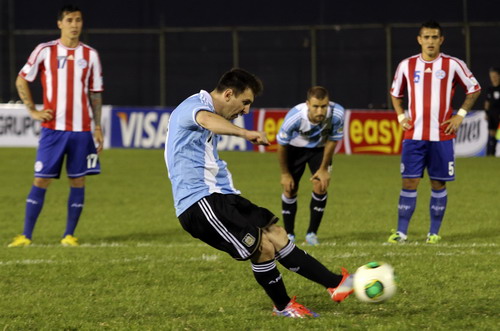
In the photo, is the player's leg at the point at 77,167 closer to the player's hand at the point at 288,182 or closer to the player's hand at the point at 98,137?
the player's hand at the point at 98,137

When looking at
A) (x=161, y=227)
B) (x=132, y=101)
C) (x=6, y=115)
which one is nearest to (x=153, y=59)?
(x=132, y=101)

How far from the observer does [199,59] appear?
26.8 m

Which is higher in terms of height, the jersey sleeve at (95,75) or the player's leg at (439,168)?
the jersey sleeve at (95,75)

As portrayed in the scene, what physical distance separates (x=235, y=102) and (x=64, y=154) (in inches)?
166

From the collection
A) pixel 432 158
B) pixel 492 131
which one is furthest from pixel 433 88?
pixel 492 131

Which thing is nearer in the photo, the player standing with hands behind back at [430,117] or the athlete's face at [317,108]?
the athlete's face at [317,108]

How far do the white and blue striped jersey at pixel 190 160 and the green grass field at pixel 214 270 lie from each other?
0.72 m

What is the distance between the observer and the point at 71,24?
31.1 feet

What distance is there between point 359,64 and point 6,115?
Answer: 828 centimetres

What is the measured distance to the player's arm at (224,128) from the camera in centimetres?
519

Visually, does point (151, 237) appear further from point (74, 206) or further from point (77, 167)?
point (77, 167)

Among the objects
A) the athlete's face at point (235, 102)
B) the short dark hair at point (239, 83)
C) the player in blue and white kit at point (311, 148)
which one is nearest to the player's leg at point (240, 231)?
the athlete's face at point (235, 102)

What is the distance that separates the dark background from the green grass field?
33.5ft

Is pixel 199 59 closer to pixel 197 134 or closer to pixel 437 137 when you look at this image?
pixel 437 137
